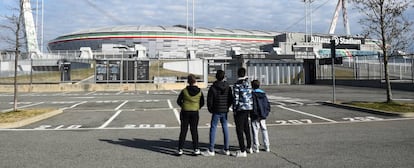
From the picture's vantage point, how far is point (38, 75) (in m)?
35.2

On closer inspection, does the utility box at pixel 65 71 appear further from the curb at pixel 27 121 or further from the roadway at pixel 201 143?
the roadway at pixel 201 143

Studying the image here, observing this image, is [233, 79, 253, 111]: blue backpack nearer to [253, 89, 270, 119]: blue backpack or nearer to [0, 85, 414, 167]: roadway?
[253, 89, 270, 119]: blue backpack

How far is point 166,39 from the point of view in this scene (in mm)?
124188

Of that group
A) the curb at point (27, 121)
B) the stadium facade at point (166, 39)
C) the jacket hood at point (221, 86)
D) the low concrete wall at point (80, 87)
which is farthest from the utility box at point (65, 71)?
the stadium facade at point (166, 39)

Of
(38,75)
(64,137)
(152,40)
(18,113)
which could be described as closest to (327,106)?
(64,137)

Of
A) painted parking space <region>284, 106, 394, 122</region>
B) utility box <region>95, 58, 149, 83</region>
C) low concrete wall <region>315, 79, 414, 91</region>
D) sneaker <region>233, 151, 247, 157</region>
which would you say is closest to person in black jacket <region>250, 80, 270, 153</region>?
sneaker <region>233, 151, 247, 157</region>

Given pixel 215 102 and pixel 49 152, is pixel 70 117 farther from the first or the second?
pixel 215 102

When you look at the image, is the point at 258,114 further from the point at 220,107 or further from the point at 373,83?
the point at 373,83

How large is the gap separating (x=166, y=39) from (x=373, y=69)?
99141 mm

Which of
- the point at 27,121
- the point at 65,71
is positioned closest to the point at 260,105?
the point at 27,121

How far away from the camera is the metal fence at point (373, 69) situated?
1025 inches

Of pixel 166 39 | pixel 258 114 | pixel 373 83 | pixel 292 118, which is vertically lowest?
pixel 292 118

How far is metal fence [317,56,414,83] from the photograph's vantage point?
26.0m

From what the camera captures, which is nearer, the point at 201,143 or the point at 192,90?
the point at 192,90
